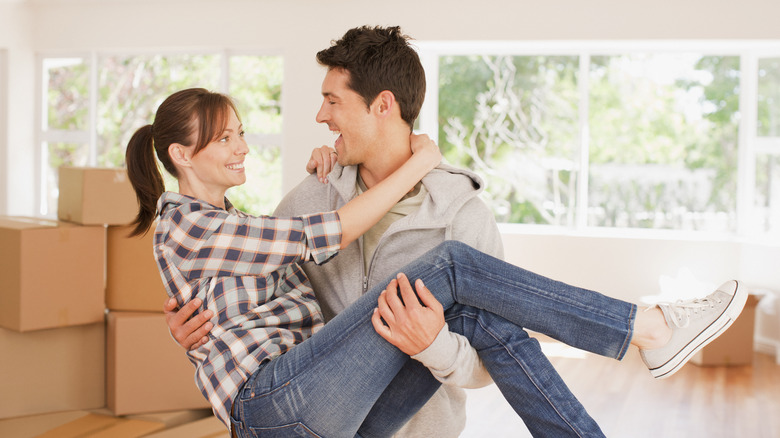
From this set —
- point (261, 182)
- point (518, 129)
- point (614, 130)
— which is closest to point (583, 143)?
point (614, 130)

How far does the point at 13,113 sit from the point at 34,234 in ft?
13.1

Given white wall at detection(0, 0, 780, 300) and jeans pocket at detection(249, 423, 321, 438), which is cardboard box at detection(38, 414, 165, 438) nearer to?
jeans pocket at detection(249, 423, 321, 438)

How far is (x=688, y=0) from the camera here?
5035mm

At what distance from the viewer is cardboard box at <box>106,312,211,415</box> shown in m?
3.14

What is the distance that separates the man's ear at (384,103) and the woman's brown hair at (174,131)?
0.36 m

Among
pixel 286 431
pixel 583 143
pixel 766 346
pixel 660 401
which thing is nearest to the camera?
pixel 286 431

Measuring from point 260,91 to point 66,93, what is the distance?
6.22 feet

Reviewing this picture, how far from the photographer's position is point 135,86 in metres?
6.26

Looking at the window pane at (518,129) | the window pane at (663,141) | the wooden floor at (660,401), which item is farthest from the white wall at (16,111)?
the window pane at (663,141)

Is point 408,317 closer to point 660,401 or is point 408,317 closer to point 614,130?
point 660,401

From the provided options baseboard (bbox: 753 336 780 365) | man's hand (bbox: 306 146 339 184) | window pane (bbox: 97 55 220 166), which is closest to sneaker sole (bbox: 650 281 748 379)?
man's hand (bbox: 306 146 339 184)

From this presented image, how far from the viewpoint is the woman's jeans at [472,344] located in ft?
4.96

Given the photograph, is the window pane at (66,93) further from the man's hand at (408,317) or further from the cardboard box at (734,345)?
the man's hand at (408,317)

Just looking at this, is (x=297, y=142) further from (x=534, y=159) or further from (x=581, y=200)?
(x=581, y=200)
